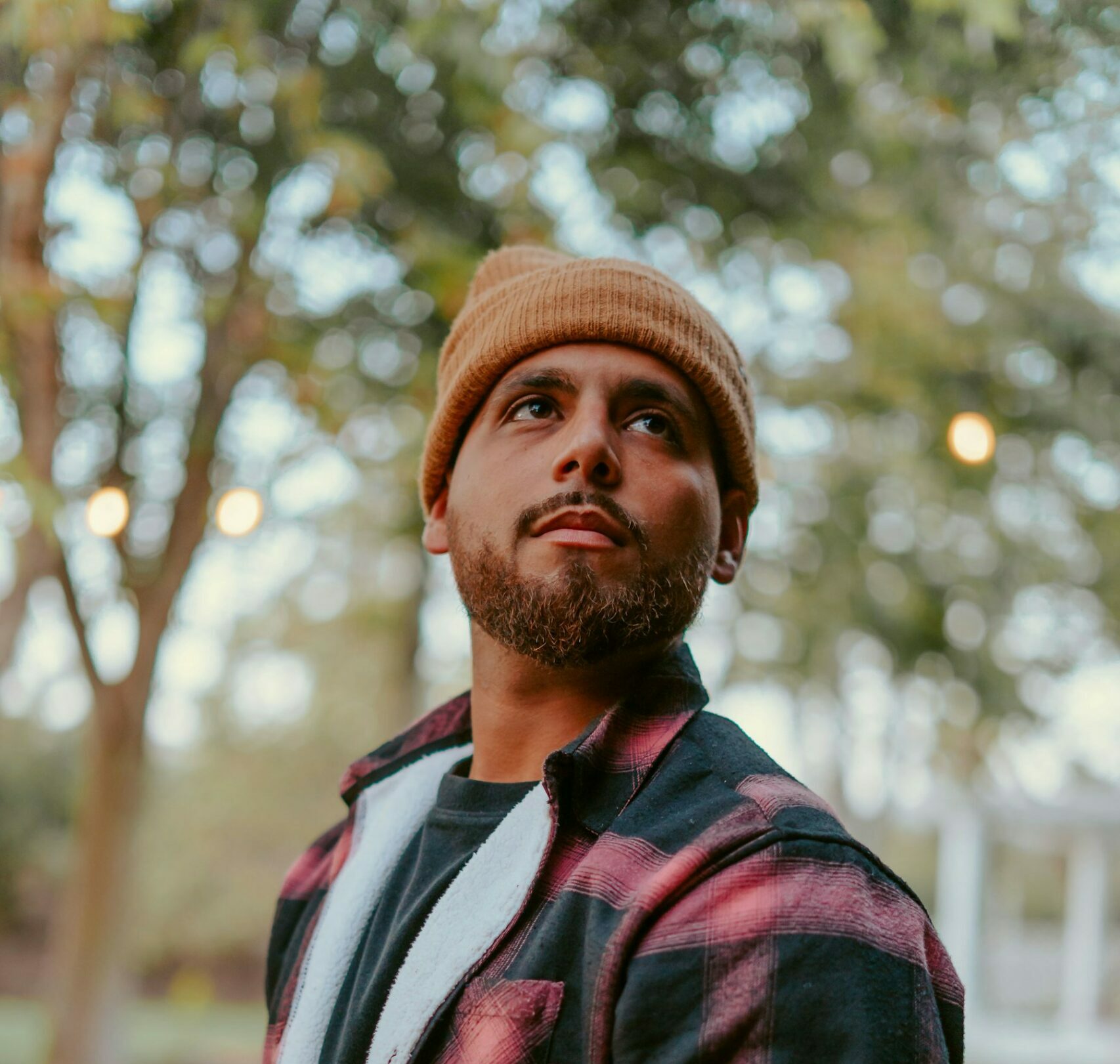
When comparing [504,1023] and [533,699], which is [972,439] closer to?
[533,699]

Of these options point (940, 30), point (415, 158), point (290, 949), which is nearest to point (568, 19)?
point (415, 158)

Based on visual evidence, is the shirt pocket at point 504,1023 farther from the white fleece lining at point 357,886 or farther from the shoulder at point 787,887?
the white fleece lining at point 357,886

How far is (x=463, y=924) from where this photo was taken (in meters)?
1.57

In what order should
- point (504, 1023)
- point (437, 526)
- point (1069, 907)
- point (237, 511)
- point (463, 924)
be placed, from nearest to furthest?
point (504, 1023), point (463, 924), point (437, 526), point (237, 511), point (1069, 907)

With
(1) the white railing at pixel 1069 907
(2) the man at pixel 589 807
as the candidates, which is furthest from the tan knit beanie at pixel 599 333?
(1) the white railing at pixel 1069 907

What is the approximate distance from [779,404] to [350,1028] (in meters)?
7.16

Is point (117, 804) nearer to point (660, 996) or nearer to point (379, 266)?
point (379, 266)

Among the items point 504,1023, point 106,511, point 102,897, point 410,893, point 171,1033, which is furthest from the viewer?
point 171,1033

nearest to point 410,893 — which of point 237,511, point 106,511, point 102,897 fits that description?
point 106,511

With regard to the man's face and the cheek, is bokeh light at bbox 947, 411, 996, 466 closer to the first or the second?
the man's face

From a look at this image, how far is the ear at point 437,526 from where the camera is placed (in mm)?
2207

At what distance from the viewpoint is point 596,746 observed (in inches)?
64.6

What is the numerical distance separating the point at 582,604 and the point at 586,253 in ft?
15.1

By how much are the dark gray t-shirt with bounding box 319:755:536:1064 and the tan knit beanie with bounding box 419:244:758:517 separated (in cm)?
59
